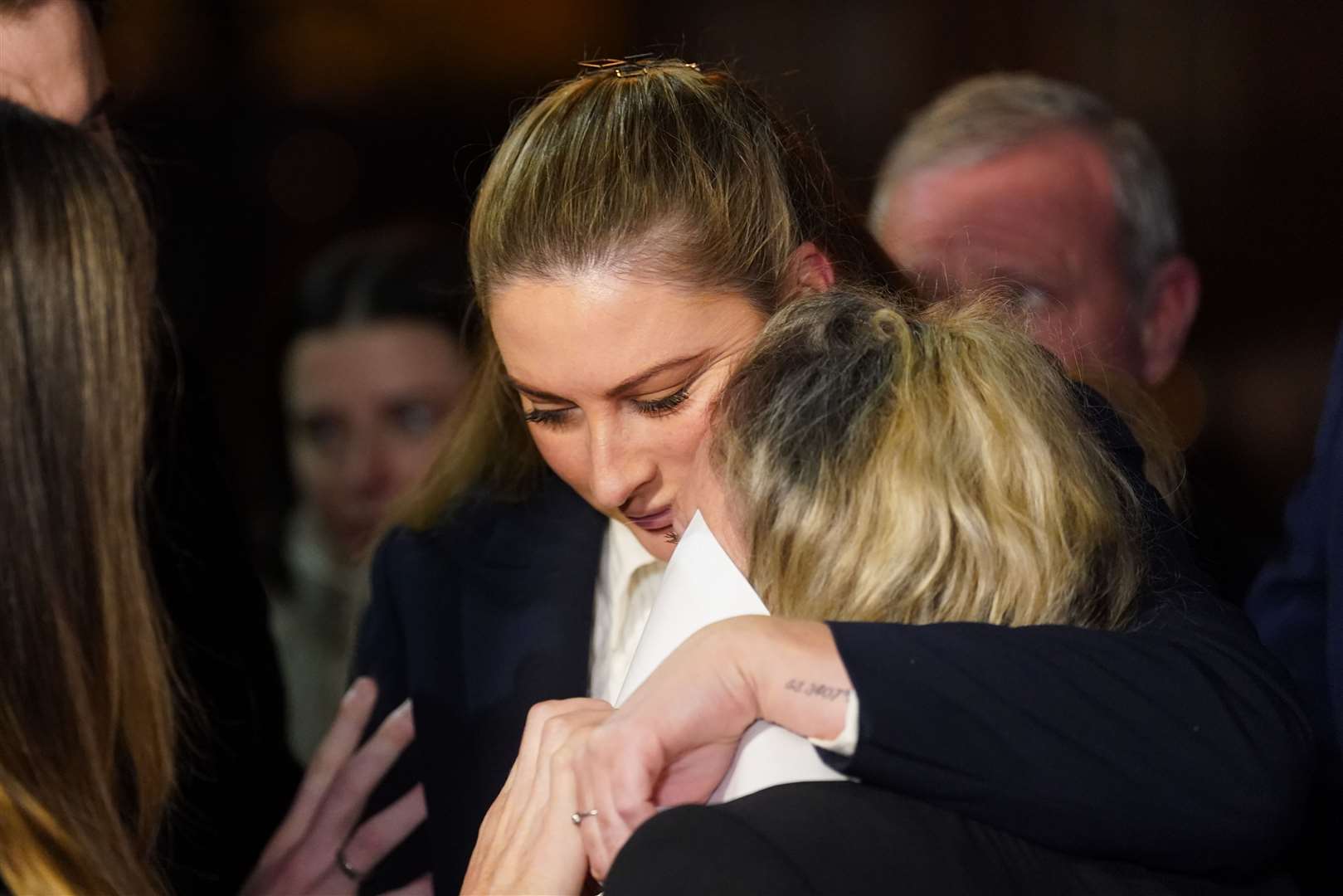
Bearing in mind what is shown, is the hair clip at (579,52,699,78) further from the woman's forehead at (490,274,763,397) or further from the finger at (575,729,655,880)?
the finger at (575,729,655,880)

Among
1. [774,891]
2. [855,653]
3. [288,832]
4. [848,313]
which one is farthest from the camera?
[288,832]

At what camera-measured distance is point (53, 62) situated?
1.87 meters

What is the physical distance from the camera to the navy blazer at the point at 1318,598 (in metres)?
1.56

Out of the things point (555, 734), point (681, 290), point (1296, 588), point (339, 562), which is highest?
point (681, 290)

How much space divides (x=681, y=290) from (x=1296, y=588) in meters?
0.79

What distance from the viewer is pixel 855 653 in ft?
3.82

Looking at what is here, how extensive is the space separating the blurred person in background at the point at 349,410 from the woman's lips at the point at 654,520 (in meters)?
1.42

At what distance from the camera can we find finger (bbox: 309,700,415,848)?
1.80m

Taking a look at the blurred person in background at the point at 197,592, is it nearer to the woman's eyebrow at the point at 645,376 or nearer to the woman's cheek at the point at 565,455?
the woman's cheek at the point at 565,455

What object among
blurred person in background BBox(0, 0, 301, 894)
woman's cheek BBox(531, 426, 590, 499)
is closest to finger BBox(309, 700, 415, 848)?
blurred person in background BBox(0, 0, 301, 894)

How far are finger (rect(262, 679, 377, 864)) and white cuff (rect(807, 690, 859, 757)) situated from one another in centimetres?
86

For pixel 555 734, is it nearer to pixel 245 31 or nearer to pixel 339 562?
pixel 339 562

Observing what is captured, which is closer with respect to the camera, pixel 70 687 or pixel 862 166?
pixel 70 687

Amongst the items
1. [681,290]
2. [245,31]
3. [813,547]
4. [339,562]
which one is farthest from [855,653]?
[245,31]
